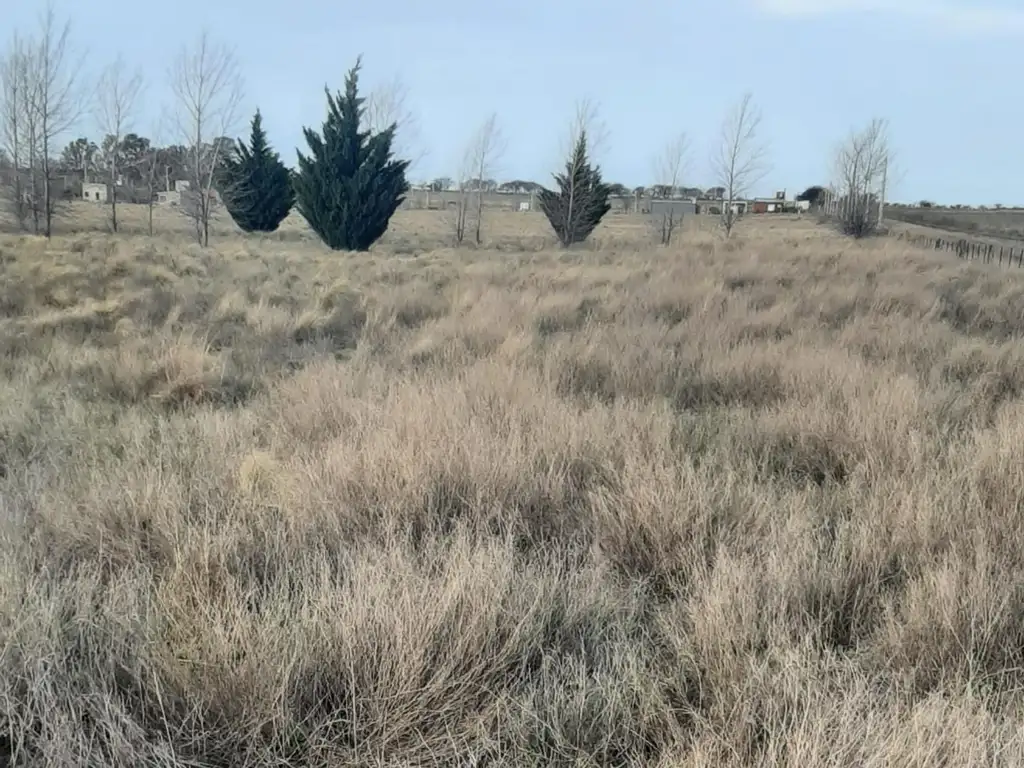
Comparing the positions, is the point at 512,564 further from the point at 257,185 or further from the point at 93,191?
the point at 93,191

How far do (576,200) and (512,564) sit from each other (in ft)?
113

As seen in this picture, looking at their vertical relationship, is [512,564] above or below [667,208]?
below

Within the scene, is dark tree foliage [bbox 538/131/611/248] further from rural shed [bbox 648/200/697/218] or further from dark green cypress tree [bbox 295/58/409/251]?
dark green cypress tree [bbox 295/58/409/251]

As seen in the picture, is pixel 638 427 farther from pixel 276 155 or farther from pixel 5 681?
pixel 276 155

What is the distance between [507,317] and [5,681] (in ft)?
26.7

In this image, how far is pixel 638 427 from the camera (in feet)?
14.4

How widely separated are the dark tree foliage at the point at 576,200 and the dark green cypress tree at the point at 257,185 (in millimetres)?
13168

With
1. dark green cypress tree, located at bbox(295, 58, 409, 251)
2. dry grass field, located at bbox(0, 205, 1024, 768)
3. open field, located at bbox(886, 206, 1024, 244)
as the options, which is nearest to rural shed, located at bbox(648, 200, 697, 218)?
dark green cypress tree, located at bbox(295, 58, 409, 251)

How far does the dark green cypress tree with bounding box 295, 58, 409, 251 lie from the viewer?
1186 inches

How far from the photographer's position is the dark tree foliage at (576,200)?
115ft

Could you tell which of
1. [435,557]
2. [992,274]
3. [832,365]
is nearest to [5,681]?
[435,557]

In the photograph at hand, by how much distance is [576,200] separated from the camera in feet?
116

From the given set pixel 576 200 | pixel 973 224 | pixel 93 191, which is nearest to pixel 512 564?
pixel 576 200

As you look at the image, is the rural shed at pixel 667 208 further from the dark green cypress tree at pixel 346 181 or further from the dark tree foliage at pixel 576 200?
the dark green cypress tree at pixel 346 181
